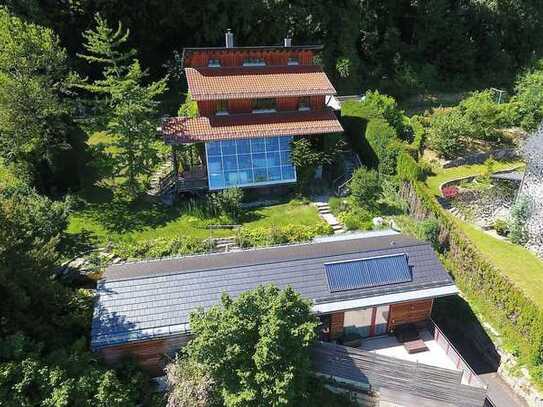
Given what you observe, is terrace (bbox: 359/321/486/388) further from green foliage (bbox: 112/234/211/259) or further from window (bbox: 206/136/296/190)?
window (bbox: 206/136/296/190)

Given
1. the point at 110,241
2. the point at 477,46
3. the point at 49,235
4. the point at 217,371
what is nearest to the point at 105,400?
the point at 217,371

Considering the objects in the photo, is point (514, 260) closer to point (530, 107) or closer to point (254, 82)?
point (254, 82)

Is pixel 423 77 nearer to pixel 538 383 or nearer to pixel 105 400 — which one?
pixel 538 383

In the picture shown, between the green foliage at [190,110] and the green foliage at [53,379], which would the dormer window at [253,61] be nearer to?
the green foliage at [190,110]

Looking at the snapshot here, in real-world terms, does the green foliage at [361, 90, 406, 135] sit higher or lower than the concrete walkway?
higher

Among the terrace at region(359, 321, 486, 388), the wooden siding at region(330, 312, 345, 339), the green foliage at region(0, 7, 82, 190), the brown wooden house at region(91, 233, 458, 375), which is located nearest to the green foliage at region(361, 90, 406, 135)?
the brown wooden house at region(91, 233, 458, 375)

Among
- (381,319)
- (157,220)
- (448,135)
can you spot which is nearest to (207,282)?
(381,319)

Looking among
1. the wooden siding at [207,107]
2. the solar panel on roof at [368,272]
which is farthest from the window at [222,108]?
the solar panel on roof at [368,272]
